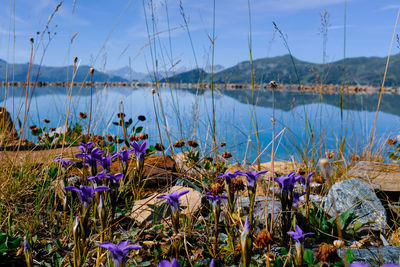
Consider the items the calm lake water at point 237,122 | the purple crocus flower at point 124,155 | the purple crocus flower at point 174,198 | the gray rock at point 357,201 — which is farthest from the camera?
the calm lake water at point 237,122

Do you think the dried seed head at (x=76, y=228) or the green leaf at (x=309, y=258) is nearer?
the dried seed head at (x=76, y=228)

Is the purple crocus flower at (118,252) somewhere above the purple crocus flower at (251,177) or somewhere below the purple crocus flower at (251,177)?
below

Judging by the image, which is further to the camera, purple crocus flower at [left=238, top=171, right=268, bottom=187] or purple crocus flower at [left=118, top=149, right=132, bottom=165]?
purple crocus flower at [left=118, top=149, right=132, bottom=165]

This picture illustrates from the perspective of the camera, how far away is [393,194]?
10.6 ft

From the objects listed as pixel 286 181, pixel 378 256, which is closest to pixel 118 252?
pixel 286 181

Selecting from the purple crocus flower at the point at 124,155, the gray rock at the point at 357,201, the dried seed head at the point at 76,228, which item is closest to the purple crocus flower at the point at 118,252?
the dried seed head at the point at 76,228

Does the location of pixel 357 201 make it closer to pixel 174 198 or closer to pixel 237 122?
pixel 174 198

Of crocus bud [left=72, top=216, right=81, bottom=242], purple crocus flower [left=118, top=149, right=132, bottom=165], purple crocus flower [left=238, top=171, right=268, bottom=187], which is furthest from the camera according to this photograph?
purple crocus flower [left=118, top=149, right=132, bottom=165]

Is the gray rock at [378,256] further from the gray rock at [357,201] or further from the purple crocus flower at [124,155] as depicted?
the purple crocus flower at [124,155]

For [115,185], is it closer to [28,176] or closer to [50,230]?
[50,230]

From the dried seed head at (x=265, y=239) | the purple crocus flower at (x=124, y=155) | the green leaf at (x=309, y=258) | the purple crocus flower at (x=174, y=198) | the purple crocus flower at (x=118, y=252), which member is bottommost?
the green leaf at (x=309, y=258)

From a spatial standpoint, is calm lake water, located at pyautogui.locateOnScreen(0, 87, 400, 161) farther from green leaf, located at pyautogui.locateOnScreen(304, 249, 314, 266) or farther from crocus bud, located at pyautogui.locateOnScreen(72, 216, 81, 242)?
crocus bud, located at pyautogui.locateOnScreen(72, 216, 81, 242)

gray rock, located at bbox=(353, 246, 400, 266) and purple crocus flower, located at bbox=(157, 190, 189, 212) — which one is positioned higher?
purple crocus flower, located at bbox=(157, 190, 189, 212)

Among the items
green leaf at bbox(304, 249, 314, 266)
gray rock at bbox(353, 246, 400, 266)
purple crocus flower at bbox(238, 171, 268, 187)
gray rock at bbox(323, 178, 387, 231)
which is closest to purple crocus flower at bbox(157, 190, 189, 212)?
purple crocus flower at bbox(238, 171, 268, 187)
